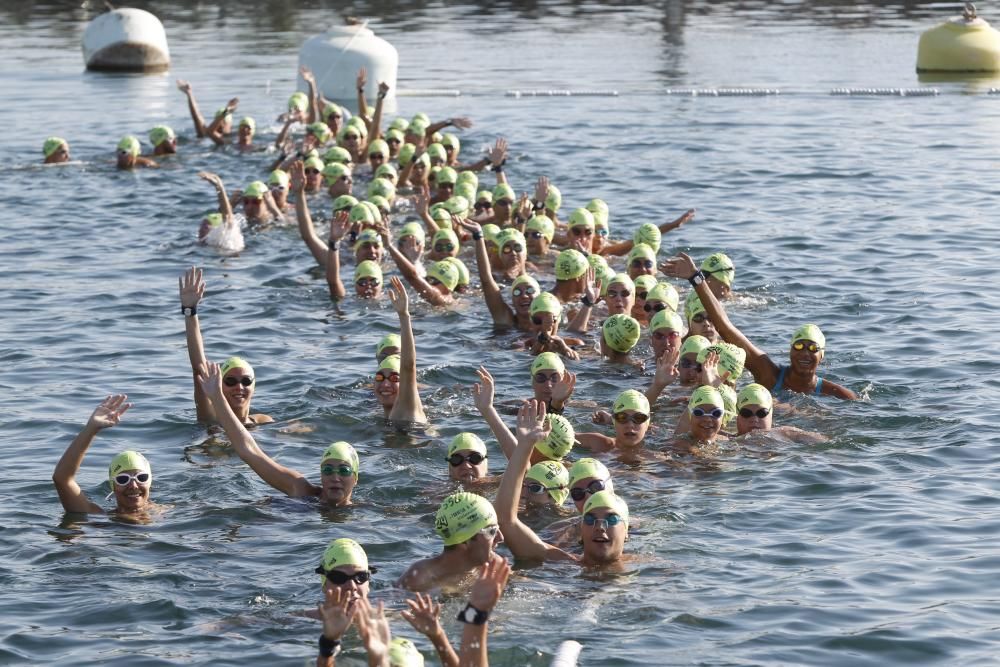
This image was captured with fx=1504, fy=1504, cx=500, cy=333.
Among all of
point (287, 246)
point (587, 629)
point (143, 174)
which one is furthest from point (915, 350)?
point (143, 174)

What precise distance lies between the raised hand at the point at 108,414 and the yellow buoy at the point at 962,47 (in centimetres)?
3019

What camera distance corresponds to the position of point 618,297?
17.3 metres

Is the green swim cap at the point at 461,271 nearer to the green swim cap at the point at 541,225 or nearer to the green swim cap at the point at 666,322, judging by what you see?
the green swim cap at the point at 541,225

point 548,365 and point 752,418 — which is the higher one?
point 548,365

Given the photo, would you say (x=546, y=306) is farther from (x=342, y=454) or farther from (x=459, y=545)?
(x=459, y=545)

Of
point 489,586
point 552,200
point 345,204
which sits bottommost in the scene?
point 552,200

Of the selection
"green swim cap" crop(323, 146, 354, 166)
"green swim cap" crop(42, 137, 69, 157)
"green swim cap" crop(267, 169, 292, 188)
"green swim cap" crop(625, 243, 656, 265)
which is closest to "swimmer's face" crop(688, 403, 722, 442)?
"green swim cap" crop(625, 243, 656, 265)

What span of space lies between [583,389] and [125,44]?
28.7 m

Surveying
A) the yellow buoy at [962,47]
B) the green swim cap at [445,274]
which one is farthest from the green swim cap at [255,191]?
the yellow buoy at [962,47]

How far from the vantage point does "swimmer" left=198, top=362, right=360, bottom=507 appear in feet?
39.4

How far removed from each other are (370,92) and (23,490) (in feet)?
74.8

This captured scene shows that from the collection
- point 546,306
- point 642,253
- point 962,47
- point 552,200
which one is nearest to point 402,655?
point 546,306

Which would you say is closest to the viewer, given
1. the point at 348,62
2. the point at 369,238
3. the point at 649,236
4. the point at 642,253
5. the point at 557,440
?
the point at 557,440

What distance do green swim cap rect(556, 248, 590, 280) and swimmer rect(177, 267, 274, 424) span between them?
4817mm
